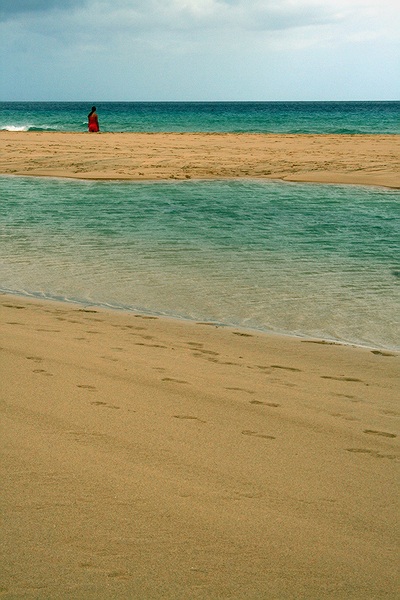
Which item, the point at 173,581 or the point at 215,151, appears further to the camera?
the point at 215,151

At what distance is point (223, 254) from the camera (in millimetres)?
9914

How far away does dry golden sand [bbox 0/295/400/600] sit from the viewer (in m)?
2.59

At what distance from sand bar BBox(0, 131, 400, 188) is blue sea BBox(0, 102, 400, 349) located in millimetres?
2382

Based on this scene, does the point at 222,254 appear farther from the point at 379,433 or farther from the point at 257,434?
the point at 257,434

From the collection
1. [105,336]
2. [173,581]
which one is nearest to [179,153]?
[105,336]

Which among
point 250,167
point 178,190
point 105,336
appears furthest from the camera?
point 250,167

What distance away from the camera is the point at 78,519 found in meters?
2.86

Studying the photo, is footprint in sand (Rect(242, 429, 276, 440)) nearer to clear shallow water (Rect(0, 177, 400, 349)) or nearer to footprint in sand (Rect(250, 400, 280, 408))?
footprint in sand (Rect(250, 400, 280, 408))

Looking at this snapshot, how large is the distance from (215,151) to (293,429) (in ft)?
66.8

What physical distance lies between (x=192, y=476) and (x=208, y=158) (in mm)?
19196

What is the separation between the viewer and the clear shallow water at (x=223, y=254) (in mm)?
7297

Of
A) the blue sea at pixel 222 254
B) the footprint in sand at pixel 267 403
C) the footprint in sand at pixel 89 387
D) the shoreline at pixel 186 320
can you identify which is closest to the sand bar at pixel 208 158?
the blue sea at pixel 222 254

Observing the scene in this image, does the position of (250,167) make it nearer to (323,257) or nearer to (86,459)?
(323,257)

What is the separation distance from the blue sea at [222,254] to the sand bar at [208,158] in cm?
238
